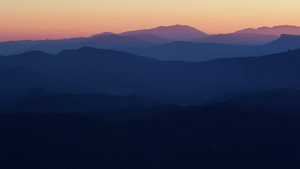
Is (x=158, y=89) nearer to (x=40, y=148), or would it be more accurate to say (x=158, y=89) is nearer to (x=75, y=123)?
(x=75, y=123)

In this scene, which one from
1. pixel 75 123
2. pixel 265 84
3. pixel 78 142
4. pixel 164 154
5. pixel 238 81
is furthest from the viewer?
pixel 238 81

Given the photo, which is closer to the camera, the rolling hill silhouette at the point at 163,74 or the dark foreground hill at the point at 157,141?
the dark foreground hill at the point at 157,141

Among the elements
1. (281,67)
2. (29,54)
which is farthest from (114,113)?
(29,54)

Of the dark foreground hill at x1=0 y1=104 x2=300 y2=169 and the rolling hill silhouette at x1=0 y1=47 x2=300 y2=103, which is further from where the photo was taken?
the rolling hill silhouette at x1=0 y1=47 x2=300 y2=103

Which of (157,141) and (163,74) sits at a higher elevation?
(157,141)

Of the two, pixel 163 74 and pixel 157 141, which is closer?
pixel 157 141

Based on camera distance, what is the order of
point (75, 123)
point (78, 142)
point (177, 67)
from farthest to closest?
point (177, 67) < point (75, 123) < point (78, 142)

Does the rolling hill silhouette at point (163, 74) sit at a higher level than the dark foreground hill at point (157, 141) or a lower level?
lower

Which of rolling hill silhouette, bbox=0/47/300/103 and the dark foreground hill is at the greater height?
the dark foreground hill
